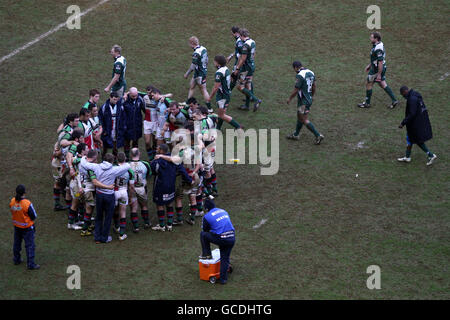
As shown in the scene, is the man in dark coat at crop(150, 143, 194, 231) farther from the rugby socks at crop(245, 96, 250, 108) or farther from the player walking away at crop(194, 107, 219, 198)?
the rugby socks at crop(245, 96, 250, 108)

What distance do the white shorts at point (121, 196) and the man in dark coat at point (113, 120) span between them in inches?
125

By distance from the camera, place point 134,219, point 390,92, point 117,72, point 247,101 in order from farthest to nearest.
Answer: point 247,101 → point 390,92 → point 117,72 → point 134,219

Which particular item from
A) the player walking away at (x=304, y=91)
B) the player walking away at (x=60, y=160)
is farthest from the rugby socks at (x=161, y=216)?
the player walking away at (x=304, y=91)

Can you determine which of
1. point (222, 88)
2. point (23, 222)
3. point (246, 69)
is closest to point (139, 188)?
point (23, 222)

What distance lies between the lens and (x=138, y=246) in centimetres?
1467

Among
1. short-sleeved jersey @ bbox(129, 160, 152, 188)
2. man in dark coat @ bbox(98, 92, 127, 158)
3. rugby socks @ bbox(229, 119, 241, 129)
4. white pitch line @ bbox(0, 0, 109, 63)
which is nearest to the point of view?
short-sleeved jersey @ bbox(129, 160, 152, 188)

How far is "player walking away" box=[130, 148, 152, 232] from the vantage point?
14781 mm

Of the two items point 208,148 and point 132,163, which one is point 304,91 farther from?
point 132,163

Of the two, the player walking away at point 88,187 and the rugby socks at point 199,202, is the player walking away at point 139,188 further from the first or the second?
the rugby socks at point 199,202

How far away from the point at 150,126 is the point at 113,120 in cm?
100

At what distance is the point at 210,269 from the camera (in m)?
13.4

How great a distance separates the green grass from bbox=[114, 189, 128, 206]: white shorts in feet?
2.95

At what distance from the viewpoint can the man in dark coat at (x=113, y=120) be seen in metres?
17.4

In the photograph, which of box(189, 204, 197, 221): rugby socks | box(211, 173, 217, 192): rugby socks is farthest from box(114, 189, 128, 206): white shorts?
box(211, 173, 217, 192): rugby socks
